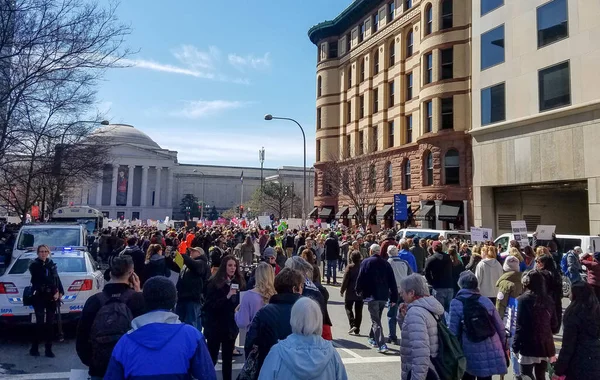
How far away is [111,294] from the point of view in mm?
4328

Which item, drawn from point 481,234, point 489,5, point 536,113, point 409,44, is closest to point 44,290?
point 481,234

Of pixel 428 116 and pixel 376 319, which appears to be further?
pixel 428 116

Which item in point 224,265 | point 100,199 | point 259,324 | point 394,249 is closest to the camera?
point 259,324

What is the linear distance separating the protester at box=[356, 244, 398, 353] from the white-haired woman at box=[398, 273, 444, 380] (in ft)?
13.8

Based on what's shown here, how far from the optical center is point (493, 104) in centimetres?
2598

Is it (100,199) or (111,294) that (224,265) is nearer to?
(111,294)

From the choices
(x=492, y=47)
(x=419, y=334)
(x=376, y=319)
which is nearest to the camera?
(x=419, y=334)

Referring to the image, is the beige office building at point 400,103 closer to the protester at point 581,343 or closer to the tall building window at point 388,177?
the tall building window at point 388,177

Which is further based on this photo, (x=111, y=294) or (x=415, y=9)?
(x=415, y=9)

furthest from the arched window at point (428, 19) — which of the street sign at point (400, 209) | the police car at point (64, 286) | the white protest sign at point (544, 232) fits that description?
the police car at point (64, 286)

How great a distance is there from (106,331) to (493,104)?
26070 mm

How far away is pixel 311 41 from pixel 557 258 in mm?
37505

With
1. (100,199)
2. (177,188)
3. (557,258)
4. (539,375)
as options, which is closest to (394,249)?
(539,375)

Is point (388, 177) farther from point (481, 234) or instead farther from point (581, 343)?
point (581, 343)
